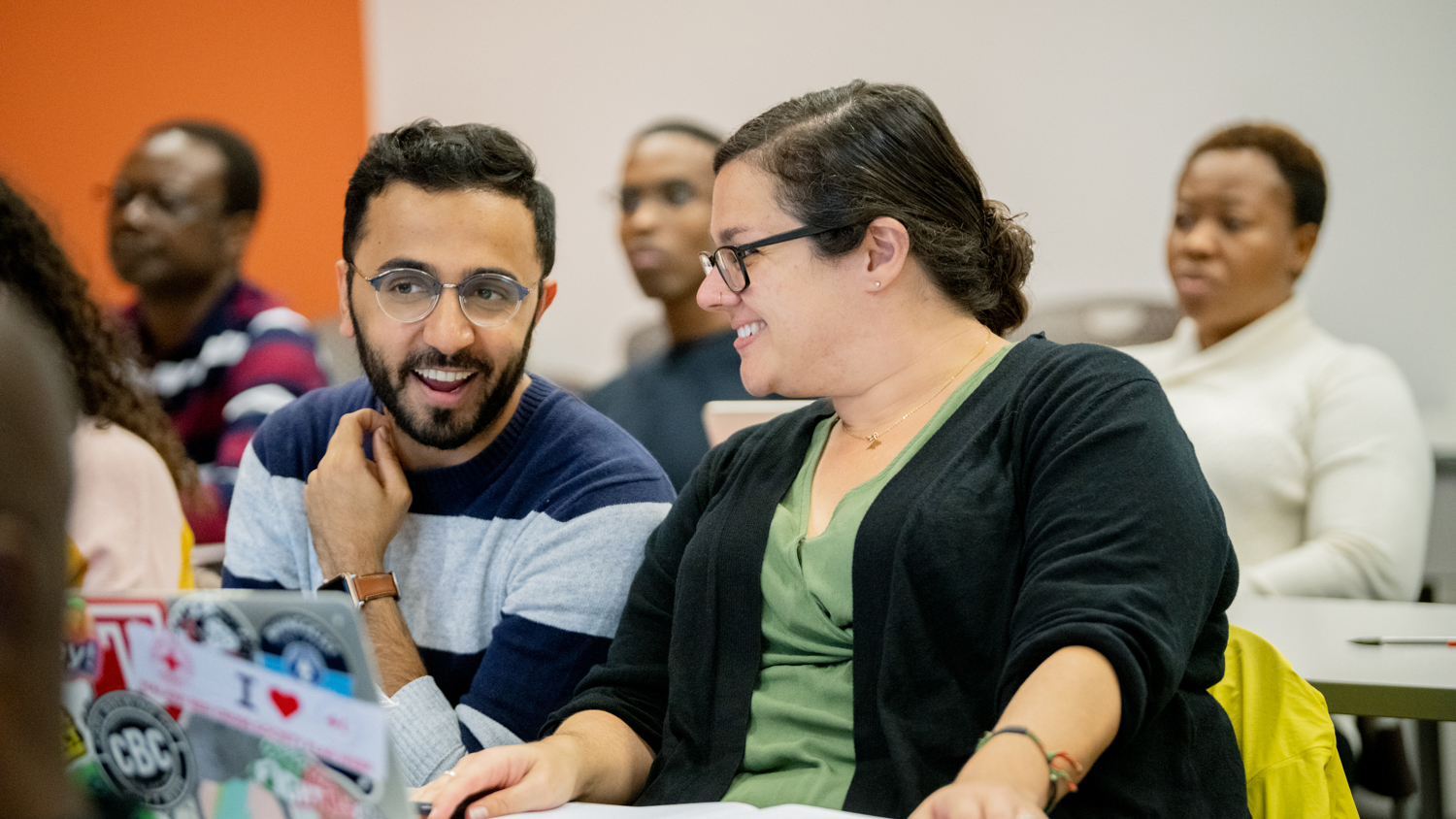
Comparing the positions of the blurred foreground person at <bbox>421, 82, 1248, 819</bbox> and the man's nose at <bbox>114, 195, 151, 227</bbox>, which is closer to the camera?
the blurred foreground person at <bbox>421, 82, 1248, 819</bbox>

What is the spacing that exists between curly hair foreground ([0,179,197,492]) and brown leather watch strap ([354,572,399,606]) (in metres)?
0.58

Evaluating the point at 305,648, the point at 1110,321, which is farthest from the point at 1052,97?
the point at 305,648

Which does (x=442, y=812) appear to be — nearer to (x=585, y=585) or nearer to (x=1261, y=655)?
(x=585, y=585)

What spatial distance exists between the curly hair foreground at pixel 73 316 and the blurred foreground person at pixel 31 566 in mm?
1314

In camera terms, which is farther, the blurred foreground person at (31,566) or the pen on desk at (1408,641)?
the pen on desk at (1408,641)

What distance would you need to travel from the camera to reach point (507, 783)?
1.12 meters

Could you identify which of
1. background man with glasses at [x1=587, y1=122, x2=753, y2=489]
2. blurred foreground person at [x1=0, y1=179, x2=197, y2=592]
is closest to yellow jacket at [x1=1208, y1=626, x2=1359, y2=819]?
blurred foreground person at [x1=0, y1=179, x2=197, y2=592]

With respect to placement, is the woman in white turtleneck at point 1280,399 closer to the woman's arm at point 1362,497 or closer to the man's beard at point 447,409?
the woman's arm at point 1362,497

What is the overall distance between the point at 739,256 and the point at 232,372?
2.05 m

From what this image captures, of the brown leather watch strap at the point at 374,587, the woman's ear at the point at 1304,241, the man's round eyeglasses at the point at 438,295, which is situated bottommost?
the brown leather watch strap at the point at 374,587

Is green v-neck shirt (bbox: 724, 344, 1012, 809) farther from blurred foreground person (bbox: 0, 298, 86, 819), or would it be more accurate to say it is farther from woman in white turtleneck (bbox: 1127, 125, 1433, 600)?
woman in white turtleneck (bbox: 1127, 125, 1433, 600)

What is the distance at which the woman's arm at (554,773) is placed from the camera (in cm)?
108

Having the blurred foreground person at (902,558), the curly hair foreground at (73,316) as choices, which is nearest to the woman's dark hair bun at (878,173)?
the blurred foreground person at (902,558)

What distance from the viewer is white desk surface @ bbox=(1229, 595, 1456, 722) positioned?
4.28 feet
